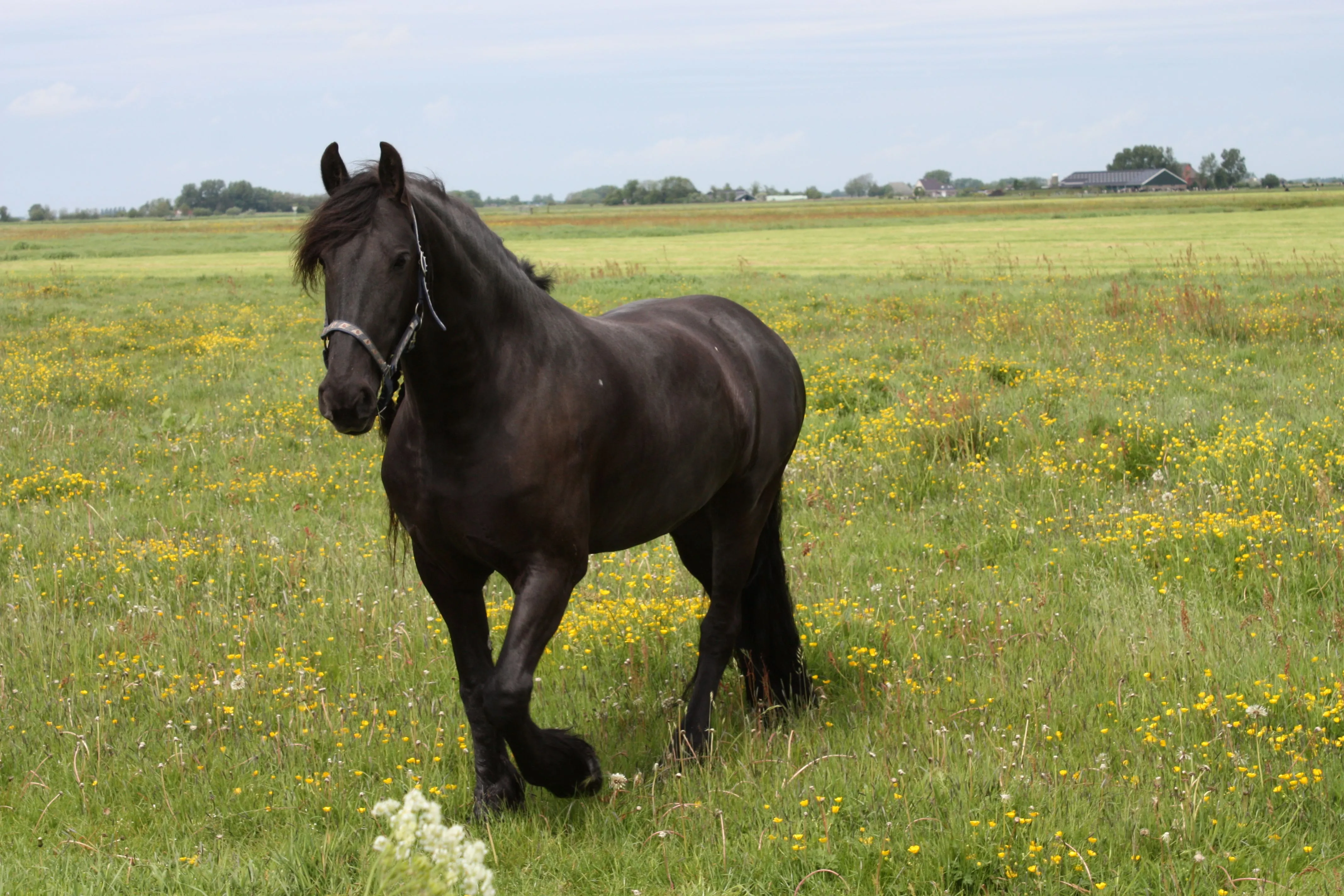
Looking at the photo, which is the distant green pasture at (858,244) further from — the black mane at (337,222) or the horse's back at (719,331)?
the black mane at (337,222)

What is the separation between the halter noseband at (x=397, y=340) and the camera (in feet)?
10.9

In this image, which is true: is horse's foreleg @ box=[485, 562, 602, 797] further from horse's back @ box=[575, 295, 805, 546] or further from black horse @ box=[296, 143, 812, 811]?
horse's back @ box=[575, 295, 805, 546]

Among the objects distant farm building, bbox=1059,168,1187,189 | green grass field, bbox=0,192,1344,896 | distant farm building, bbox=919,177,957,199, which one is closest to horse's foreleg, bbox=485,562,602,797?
green grass field, bbox=0,192,1344,896

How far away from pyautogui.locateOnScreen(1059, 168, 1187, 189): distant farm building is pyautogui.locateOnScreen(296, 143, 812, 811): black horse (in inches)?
5940

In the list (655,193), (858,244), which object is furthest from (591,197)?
(858,244)

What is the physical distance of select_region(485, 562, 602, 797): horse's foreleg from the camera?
384 centimetres

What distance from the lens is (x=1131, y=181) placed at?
492 ft

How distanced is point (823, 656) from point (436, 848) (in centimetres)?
378

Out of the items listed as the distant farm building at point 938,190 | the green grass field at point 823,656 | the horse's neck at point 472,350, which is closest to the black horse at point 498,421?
the horse's neck at point 472,350

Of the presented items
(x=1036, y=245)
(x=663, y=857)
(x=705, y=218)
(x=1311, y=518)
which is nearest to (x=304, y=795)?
(x=663, y=857)

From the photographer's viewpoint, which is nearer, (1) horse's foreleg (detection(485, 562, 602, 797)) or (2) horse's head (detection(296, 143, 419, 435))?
(2) horse's head (detection(296, 143, 419, 435))

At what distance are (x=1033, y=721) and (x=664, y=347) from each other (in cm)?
225

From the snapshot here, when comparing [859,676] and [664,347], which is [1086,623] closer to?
[859,676]

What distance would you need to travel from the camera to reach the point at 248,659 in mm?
5703
